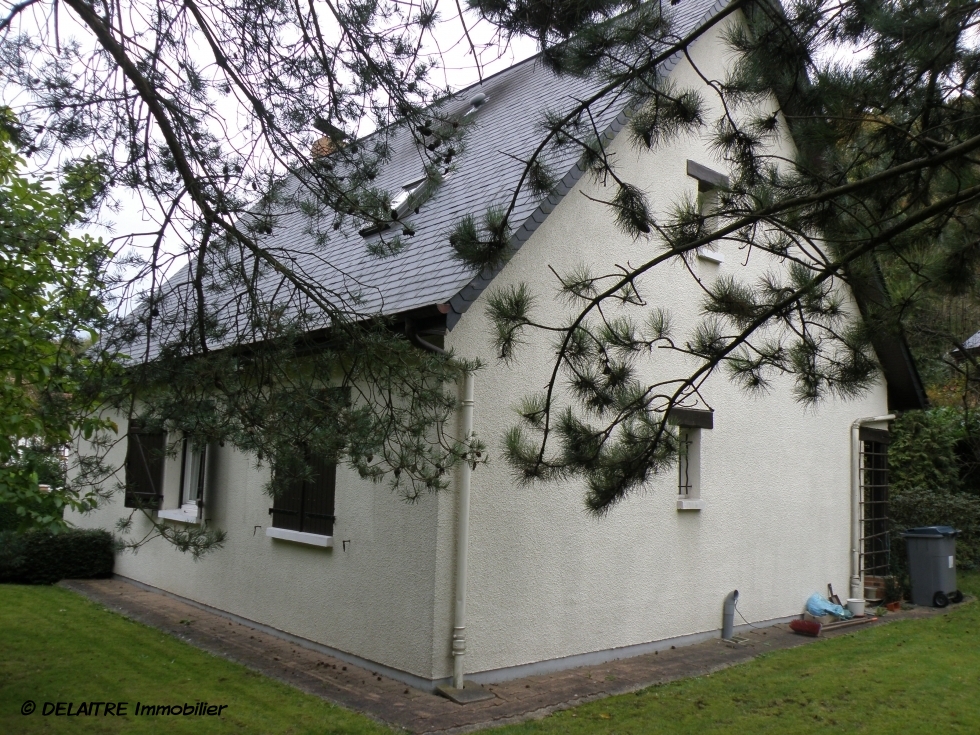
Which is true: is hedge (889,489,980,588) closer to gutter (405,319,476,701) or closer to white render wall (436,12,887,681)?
white render wall (436,12,887,681)

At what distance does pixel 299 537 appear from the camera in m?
8.55

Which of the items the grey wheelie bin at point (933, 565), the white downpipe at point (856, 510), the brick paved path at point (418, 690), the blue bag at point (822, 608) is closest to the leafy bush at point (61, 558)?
the brick paved path at point (418, 690)

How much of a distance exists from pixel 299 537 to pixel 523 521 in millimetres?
2414

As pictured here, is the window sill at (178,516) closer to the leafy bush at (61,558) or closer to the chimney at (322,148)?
the leafy bush at (61,558)

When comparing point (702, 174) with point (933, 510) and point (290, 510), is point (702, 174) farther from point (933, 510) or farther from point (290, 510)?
point (933, 510)

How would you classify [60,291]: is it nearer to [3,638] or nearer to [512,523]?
[512,523]

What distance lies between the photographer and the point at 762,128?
209 inches

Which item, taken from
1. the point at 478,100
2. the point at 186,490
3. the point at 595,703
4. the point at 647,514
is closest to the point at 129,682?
the point at 595,703

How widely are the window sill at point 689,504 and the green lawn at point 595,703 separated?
5.66 feet

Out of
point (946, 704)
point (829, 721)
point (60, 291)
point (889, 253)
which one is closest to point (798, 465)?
point (946, 704)

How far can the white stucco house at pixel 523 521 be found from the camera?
7297 mm

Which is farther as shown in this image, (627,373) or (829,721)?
(829,721)

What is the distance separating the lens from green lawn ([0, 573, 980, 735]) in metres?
6.33

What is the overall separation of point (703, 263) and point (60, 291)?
6.96 meters
